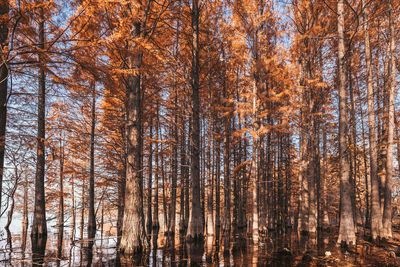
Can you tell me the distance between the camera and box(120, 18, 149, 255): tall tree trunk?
8.69 meters

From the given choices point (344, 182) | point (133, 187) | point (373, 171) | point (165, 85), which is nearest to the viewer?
point (133, 187)

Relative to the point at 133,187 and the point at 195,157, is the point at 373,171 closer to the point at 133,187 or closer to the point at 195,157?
the point at 195,157

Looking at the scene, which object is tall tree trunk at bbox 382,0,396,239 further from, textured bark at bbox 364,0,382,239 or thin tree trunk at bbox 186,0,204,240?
thin tree trunk at bbox 186,0,204,240

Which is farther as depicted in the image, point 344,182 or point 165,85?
point 165,85

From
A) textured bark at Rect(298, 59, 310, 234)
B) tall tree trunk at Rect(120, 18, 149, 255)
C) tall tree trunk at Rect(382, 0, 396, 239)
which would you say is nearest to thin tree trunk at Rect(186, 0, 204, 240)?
tall tree trunk at Rect(120, 18, 149, 255)

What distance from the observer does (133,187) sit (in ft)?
30.5

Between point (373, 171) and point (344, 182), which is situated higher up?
point (373, 171)

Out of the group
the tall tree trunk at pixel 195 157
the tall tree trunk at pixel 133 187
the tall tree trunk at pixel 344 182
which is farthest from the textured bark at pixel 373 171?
the tall tree trunk at pixel 133 187

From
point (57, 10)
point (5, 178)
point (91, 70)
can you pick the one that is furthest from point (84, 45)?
point (5, 178)

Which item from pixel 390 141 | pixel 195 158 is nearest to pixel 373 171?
pixel 390 141

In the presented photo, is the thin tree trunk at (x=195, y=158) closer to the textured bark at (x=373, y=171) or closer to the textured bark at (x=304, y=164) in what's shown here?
the textured bark at (x=304, y=164)

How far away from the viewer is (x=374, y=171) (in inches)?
488

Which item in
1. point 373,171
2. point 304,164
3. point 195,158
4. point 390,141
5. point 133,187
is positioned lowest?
point 133,187

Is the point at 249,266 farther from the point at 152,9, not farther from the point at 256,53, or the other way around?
the point at 152,9
